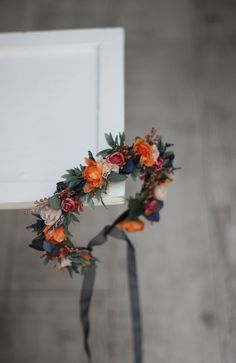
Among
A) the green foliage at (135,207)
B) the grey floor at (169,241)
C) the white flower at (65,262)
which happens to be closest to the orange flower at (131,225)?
the green foliage at (135,207)

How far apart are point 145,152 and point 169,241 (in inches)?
27.9

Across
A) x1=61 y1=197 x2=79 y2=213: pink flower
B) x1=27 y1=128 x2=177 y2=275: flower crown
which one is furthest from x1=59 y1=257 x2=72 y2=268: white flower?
x1=61 y1=197 x2=79 y2=213: pink flower

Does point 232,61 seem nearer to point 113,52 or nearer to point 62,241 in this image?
point 113,52

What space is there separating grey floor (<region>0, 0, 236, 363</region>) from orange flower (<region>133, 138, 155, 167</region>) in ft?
2.27

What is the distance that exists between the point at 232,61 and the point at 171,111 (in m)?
0.37

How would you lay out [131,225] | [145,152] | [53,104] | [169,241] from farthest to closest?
[169,241], [53,104], [145,152], [131,225]

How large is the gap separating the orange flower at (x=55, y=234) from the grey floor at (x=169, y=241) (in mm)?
624

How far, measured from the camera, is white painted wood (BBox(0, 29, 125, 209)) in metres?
0.83

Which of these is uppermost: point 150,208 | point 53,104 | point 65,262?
point 53,104

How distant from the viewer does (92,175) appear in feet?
2.47

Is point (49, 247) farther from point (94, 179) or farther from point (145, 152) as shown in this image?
point (145, 152)

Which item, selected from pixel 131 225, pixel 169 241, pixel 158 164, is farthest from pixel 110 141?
pixel 169 241

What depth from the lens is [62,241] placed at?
792mm

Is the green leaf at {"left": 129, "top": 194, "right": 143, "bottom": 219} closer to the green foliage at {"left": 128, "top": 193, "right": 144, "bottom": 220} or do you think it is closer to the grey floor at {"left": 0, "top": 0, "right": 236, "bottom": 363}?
the green foliage at {"left": 128, "top": 193, "right": 144, "bottom": 220}
